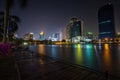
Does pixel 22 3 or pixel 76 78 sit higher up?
pixel 22 3

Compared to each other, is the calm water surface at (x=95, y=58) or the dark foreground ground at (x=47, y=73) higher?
the dark foreground ground at (x=47, y=73)

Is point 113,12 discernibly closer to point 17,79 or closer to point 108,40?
point 108,40

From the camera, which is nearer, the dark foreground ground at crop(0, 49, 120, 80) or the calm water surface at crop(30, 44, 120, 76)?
the dark foreground ground at crop(0, 49, 120, 80)

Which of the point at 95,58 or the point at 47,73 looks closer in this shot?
the point at 47,73

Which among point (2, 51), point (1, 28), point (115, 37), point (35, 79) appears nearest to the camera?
point (35, 79)

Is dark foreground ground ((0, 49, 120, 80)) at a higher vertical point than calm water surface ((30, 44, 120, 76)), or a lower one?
higher

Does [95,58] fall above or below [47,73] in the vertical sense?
below

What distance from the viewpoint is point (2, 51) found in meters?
14.0

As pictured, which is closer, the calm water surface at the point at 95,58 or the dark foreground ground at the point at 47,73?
the dark foreground ground at the point at 47,73

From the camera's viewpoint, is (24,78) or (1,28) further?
(1,28)

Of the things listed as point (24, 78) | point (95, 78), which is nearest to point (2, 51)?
point (24, 78)

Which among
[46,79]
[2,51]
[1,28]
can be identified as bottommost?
[46,79]

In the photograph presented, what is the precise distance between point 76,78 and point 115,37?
19307cm

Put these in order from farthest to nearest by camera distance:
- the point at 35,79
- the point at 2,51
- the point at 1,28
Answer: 1. the point at 1,28
2. the point at 2,51
3. the point at 35,79
